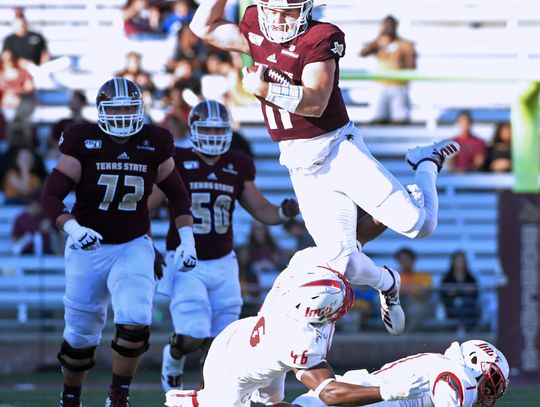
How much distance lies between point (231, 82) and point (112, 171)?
634 cm

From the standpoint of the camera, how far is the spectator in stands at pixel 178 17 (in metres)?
13.8

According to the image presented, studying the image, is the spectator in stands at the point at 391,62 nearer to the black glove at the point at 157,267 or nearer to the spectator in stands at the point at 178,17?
the spectator in stands at the point at 178,17

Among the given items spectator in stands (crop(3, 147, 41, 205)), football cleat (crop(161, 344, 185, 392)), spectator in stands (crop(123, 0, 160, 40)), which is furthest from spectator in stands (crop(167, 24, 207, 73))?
football cleat (crop(161, 344, 185, 392))

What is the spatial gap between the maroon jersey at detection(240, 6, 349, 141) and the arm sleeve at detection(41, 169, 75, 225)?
131 cm

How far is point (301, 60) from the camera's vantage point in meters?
6.56

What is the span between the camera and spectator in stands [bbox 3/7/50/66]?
13594 millimetres

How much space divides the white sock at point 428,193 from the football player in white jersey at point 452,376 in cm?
102

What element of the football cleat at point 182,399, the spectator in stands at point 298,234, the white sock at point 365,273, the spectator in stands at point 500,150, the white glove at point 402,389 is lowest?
the spectator in stands at point 298,234

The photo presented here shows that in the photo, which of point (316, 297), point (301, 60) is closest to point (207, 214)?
point (301, 60)

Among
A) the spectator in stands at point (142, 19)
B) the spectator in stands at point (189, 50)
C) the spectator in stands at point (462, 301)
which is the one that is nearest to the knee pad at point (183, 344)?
the spectator in stands at point (462, 301)

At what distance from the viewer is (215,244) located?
8.30 metres

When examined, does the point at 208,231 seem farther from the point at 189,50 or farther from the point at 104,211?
the point at 189,50

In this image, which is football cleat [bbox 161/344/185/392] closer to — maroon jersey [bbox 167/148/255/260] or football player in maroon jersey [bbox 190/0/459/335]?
maroon jersey [bbox 167/148/255/260]

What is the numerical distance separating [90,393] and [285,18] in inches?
150
